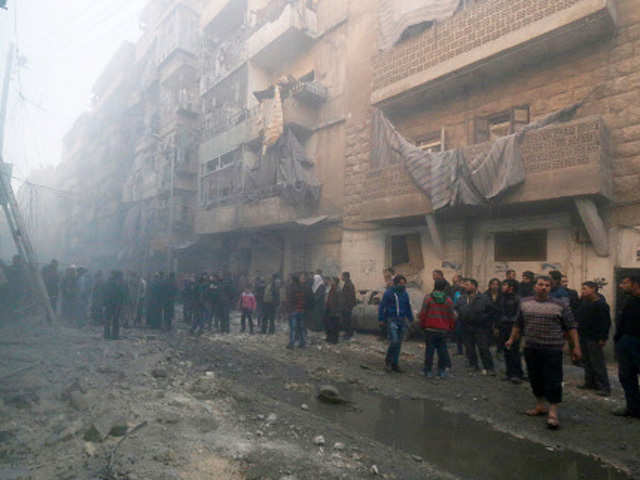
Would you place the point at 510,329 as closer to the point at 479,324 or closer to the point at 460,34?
the point at 479,324

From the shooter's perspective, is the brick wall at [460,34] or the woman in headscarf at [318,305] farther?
the woman in headscarf at [318,305]

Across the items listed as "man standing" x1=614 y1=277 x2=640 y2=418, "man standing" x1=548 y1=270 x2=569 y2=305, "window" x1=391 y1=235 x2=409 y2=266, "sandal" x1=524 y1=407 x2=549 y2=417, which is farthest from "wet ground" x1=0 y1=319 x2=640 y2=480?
"window" x1=391 y1=235 x2=409 y2=266

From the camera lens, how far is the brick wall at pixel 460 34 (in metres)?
9.62

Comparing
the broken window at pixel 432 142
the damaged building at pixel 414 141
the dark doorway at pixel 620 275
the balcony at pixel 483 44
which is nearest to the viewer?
the dark doorway at pixel 620 275

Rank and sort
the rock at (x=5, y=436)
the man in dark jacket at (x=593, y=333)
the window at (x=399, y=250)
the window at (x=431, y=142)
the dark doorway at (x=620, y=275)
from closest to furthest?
1. the rock at (x=5, y=436)
2. the man in dark jacket at (x=593, y=333)
3. the dark doorway at (x=620, y=275)
4. the window at (x=431, y=142)
5. the window at (x=399, y=250)

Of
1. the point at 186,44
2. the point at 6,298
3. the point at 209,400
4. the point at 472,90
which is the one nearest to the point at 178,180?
the point at 186,44

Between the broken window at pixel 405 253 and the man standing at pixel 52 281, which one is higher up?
the broken window at pixel 405 253

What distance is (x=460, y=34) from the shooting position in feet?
35.9

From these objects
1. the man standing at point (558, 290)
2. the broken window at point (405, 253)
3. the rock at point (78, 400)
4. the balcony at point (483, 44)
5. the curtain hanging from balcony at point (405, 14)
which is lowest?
the rock at point (78, 400)

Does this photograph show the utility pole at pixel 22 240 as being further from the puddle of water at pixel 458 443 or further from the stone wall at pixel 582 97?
the puddle of water at pixel 458 443

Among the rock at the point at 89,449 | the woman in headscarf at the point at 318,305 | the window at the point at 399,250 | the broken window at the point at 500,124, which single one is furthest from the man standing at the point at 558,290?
the rock at the point at 89,449

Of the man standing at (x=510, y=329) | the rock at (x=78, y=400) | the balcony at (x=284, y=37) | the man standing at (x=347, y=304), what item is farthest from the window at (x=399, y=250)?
the rock at (x=78, y=400)

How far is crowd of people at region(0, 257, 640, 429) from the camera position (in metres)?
4.86

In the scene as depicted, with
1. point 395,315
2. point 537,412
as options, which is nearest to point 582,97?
point 395,315
